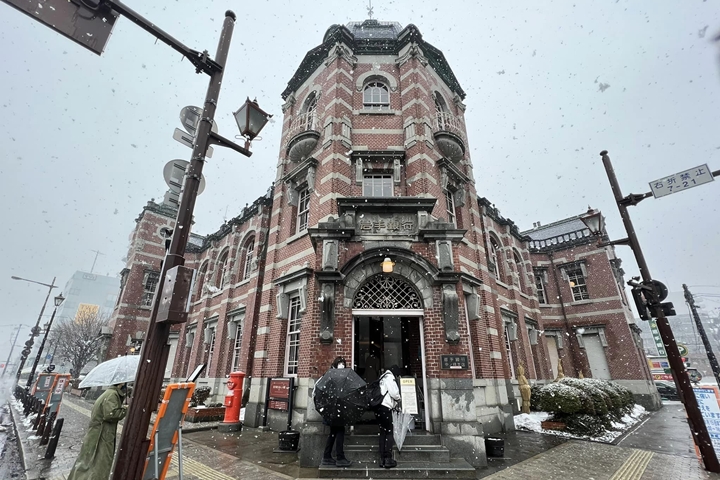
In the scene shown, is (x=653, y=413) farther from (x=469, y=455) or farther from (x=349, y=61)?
(x=349, y=61)

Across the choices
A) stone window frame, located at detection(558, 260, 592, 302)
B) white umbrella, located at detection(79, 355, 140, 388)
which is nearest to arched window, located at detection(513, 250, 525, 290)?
stone window frame, located at detection(558, 260, 592, 302)

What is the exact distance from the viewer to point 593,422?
10023mm

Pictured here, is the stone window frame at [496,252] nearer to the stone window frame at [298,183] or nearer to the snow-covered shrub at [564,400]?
the snow-covered shrub at [564,400]

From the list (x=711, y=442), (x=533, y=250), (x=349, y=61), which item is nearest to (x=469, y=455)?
(x=711, y=442)

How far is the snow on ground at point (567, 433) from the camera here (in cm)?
971

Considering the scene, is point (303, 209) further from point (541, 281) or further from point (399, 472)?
point (541, 281)

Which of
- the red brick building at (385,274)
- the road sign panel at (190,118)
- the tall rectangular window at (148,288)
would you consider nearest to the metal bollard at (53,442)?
the red brick building at (385,274)

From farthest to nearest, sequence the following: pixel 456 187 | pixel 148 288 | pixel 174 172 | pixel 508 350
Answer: pixel 148 288 < pixel 508 350 < pixel 456 187 < pixel 174 172

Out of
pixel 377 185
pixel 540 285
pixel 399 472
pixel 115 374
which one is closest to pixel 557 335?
pixel 540 285

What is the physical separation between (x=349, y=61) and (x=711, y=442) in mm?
15477

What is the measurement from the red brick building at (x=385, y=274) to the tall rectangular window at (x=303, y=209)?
0.08 metres

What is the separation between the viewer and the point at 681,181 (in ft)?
24.2

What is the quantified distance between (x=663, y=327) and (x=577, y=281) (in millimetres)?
14484

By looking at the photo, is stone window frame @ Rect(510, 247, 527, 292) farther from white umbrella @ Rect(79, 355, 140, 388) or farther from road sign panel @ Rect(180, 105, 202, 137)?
white umbrella @ Rect(79, 355, 140, 388)
